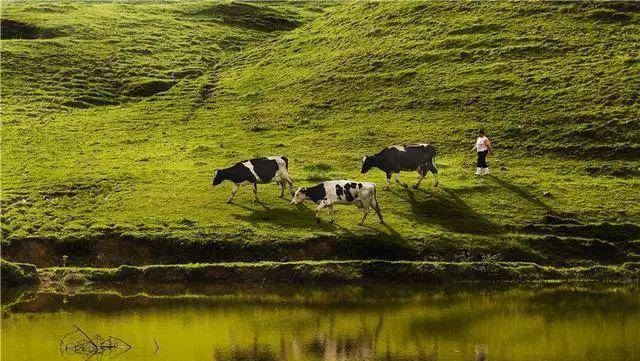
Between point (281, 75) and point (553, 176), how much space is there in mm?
29593

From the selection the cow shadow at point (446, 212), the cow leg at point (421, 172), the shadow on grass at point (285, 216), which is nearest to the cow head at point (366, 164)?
the cow shadow at point (446, 212)

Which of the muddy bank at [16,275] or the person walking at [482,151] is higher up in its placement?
the person walking at [482,151]

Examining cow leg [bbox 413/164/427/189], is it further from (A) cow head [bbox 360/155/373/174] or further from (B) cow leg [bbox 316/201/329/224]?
(B) cow leg [bbox 316/201/329/224]

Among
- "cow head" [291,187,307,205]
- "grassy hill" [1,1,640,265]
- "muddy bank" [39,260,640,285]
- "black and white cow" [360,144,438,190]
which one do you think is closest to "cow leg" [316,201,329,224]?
"grassy hill" [1,1,640,265]

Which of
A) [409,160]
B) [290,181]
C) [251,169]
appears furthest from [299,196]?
[409,160]

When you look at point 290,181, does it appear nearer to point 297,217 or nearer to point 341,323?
point 297,217

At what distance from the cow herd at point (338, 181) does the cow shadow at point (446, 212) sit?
3.61ft

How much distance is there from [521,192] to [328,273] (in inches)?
511

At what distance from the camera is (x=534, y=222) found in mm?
39781

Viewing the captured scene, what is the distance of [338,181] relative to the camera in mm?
39688

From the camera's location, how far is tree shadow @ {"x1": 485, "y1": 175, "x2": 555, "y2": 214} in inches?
1642

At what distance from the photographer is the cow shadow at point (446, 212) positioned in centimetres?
3928

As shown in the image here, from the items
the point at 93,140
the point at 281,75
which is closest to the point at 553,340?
the point at 93,140

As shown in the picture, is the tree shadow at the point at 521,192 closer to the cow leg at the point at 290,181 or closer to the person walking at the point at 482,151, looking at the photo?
the person walking at the point at 482,151
